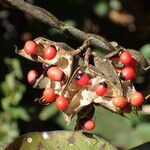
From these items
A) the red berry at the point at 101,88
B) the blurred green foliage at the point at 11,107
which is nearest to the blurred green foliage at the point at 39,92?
the blurred green foliage at the point at 11,107

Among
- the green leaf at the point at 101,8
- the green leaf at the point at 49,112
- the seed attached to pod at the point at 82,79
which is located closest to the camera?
the seed attached to pod at the point at 82,79

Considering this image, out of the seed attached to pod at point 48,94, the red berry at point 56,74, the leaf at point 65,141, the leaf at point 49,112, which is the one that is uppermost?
the red berry at point 56,74

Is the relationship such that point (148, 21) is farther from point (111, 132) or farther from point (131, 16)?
point (111, 132)

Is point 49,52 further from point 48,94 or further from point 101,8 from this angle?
point 101,8

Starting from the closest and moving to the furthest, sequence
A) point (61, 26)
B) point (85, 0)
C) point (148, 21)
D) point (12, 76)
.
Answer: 1. point (61, 26)
2. point (12, 76)
3. point (85, 0)
4. point (148, 21)

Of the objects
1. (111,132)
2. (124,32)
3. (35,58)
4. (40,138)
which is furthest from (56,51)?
(124,32)

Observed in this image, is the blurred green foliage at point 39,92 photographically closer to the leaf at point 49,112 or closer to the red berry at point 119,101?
the leaf at point 49,112

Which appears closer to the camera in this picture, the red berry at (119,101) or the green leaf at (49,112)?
the red berry at (119,101)

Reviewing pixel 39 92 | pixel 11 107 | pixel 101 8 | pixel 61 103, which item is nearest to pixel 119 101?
pixel 61 103
